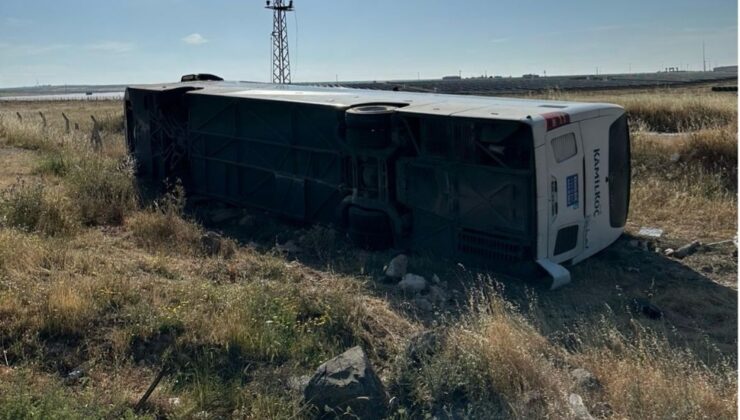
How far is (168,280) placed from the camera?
21.1 ft

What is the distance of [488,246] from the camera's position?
733 centimetres

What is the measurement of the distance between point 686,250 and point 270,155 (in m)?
5.89

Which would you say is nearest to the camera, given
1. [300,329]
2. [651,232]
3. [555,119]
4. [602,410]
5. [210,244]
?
[602,410]

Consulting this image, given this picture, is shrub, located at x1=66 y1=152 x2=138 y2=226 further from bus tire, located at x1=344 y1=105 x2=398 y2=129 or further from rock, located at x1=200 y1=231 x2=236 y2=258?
bus tire, located at x1=344 y1=105 x2=398 y2=129

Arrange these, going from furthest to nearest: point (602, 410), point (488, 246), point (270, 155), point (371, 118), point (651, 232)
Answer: point (270, 155) → point (651, 232) → point (371, 118) → point (488, 246) → point (602, 410)

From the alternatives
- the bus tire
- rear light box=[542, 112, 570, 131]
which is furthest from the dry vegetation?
rear light box=[542, 112, 570, 131]

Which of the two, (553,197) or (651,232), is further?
(651,232)

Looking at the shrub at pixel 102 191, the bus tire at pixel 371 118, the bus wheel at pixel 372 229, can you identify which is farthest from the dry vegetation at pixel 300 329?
the bus tire at pixel 371 118

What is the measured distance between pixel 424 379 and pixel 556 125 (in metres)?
3.60

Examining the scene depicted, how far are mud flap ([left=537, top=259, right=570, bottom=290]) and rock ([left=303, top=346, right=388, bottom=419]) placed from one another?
3.19m

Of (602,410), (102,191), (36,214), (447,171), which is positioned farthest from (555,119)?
(102,191)

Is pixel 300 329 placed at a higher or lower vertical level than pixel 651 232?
lower

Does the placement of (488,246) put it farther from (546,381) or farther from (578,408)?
(578,408)

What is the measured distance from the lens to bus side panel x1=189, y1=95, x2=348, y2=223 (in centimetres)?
912
